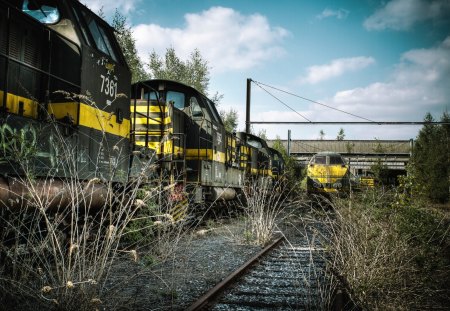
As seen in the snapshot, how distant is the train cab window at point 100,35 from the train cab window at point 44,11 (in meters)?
0.39

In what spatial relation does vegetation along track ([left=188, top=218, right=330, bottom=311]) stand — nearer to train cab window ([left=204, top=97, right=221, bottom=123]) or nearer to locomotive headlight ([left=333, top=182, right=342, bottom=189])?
train cab window ([left=204, top=97, right=221, bottom=123])

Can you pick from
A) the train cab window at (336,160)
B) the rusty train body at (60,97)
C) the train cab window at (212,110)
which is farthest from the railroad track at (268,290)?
the train cab window at (336,160)

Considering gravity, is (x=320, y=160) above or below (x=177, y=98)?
below

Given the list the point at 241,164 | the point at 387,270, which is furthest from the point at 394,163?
the point at 387,270

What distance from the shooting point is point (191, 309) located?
3010 mm

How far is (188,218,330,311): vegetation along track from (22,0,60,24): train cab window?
3804 mm

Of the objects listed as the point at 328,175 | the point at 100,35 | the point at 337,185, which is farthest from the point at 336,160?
the point at 100,35

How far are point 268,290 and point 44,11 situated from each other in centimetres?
431

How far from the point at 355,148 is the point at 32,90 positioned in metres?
42.3

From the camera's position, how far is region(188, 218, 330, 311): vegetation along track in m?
3.31

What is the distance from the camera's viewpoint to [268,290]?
3.90 meters

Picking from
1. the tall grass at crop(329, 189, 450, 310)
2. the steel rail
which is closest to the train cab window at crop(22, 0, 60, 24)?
the steel rail

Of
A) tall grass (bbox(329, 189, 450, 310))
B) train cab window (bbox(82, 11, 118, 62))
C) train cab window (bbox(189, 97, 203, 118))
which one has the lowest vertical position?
tall grass (bbox(329, 189, 450, 310))

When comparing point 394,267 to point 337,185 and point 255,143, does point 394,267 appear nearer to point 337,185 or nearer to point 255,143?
point 337,185
